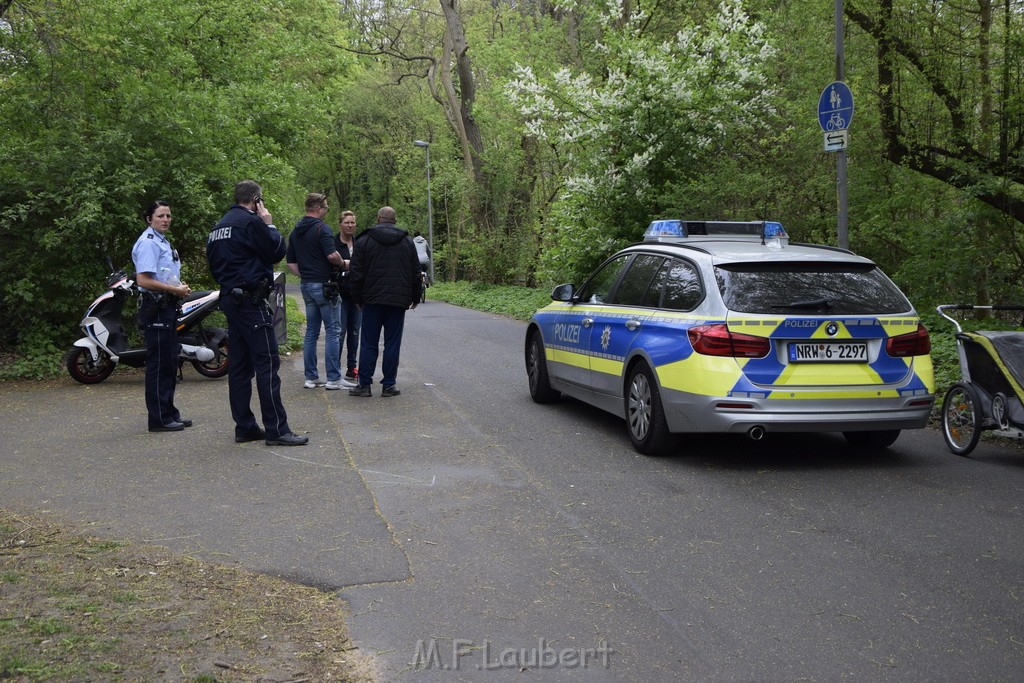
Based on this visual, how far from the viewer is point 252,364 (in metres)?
8.50

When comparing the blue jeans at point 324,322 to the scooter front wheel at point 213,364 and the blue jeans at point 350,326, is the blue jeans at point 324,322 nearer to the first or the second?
the blue jeans at point 350,326

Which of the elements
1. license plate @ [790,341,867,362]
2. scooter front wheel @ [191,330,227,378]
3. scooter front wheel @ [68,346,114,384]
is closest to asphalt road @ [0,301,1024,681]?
license plate @ [790,341,867,362]

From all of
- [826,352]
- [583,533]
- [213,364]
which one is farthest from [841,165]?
[213,364]

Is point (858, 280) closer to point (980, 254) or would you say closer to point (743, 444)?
point (743, 444)

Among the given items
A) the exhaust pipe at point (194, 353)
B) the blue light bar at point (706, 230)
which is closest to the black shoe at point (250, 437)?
the blue light bar at point (706, 230)

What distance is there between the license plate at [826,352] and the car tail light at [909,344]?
255 mm

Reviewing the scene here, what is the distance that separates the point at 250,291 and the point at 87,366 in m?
5.03

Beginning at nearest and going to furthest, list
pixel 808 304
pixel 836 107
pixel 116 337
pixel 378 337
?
pixel 808 304 < pixel 378 337 < pixel 836 107 < pixel 116 337

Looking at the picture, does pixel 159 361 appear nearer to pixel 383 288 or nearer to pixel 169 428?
pixel 169 428

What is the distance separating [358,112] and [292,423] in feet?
172

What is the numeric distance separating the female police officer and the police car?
3.97 m

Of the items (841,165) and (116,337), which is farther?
(116,337)

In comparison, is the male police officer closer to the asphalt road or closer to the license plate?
the asphalt road

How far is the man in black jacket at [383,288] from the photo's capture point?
11.0m
